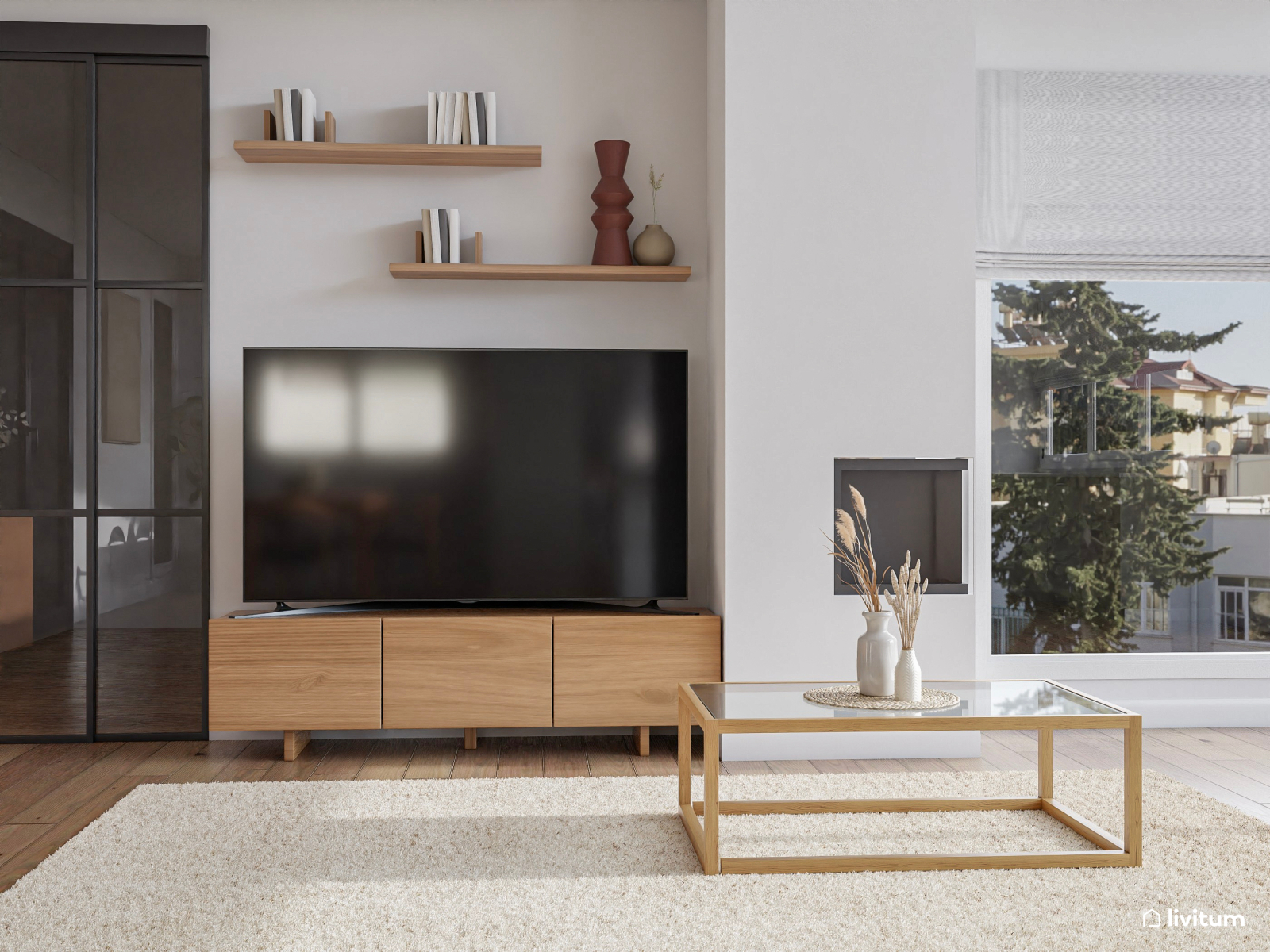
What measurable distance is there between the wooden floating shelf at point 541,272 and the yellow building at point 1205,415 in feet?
6.71

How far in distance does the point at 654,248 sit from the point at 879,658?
1847 mm

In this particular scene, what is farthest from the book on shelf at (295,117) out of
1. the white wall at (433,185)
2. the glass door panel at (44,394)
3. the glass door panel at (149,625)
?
the glass door panel at (149,625)

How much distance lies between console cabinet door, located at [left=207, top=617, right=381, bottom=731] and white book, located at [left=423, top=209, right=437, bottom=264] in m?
1.31

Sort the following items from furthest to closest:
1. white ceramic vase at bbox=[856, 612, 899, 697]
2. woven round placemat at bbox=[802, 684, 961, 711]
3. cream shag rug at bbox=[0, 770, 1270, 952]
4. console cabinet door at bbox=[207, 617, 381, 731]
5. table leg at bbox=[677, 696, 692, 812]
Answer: console cabinet door at bbox=[207, 617, 381, 731] → table leg at bbox=[677, 696, 692, 812] → white ceramic vase at bbox=[856, 612, 899, 697] → woven round placemat at bbox=[802, 684, 961, 711] → cream shag rug at bbox=[0, 770, 1270, 952]

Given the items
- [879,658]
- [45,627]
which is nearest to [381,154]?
[45,627]

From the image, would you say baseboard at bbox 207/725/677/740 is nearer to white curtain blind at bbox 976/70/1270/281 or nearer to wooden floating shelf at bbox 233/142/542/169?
wooden floating shelf at bbox 233/142/542/169

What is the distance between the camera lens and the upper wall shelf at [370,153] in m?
3.55

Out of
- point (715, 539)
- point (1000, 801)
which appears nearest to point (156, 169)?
point (715, 539)

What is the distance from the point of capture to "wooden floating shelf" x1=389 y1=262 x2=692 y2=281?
11.7 ft

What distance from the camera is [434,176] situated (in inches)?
148

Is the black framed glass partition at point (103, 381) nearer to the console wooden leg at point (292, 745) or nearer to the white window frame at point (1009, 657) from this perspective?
the console wooden leg at point (292, 745)

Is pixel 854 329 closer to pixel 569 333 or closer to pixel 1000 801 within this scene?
pixel 569 333

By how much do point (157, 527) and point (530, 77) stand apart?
219cm

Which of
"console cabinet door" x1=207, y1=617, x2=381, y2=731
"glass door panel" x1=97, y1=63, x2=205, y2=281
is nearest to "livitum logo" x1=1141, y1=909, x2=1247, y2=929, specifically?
"console cabinet door" x1=207, y1=617, x2=381, y2=731
